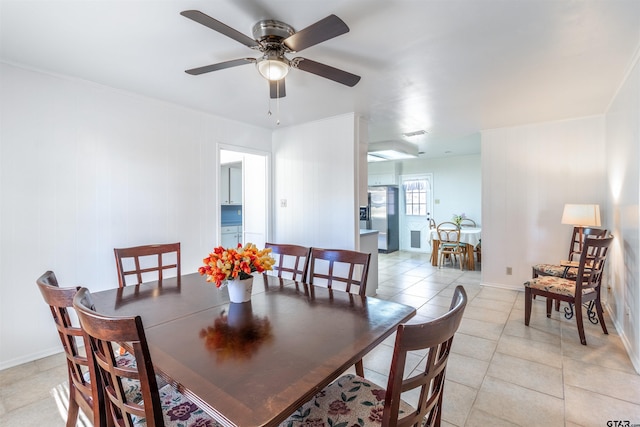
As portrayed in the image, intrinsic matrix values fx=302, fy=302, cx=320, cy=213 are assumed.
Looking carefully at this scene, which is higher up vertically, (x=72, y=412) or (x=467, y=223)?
(x=467, y=223)

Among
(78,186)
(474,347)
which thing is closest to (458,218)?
(474,347)

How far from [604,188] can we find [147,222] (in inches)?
214

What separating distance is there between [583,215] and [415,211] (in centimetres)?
467

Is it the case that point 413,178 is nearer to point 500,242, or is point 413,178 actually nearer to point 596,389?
point 500,242

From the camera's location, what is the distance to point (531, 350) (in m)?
2.62

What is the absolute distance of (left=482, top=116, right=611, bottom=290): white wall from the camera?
3869mm

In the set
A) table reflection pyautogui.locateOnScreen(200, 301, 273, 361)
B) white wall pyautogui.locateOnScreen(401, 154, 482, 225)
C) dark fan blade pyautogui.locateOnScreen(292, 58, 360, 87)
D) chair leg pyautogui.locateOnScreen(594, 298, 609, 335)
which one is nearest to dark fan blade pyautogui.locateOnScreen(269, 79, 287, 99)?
dark fan blade pyautogui.locateOnScreen(292, 58, 360, 87)

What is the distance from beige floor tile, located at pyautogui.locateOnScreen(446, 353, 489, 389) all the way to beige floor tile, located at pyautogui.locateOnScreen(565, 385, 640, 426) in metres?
0.50

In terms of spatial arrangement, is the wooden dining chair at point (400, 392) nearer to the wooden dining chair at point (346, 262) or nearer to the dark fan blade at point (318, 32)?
the wooden dining chair at point (346, 262)

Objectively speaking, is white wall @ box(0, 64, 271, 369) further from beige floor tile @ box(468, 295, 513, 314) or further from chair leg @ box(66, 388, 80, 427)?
beige floor tile @ box(468, 295, 513, 314)

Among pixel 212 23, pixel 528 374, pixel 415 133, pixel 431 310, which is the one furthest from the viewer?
pixel 415 133

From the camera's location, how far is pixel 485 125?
431cm

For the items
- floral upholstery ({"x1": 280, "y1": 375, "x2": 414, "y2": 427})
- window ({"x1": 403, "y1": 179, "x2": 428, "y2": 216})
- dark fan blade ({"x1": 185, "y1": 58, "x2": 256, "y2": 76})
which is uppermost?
dark fan blade ({"x1": 185, "y1": 58, "x2": 256, "y2": 76})

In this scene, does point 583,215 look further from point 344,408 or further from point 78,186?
point 78,186
